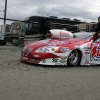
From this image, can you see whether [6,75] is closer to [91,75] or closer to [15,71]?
[15,71]

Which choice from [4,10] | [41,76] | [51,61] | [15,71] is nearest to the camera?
[41,76]

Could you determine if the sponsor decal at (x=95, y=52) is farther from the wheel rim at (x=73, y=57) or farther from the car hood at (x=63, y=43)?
the wheel rim at (x=73, y=57)

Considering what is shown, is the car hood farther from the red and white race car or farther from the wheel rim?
the wheel rim

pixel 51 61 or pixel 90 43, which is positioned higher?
pixel 90 43

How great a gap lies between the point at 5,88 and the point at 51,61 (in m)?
2.78

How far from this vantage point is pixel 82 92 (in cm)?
420

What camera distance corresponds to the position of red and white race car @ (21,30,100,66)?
666cm

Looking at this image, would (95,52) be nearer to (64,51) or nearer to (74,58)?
(74,58)

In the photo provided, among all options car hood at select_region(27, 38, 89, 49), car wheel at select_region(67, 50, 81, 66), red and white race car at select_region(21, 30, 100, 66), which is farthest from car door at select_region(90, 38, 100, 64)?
car wheel at select_region(67, 50, 81, 66)

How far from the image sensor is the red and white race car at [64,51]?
666 cm

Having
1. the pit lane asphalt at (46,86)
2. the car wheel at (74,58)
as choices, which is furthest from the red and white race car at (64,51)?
the pit lane asphalt at (46,86)

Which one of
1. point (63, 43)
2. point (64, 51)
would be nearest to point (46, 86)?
point (64, 51)

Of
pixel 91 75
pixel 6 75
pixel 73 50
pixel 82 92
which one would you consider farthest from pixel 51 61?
pixel 82 92

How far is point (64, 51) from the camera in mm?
6723
